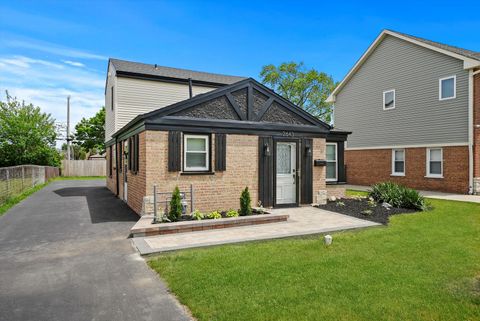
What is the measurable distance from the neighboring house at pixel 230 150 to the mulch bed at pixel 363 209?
29.0 inches

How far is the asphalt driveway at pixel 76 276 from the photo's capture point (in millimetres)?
3680

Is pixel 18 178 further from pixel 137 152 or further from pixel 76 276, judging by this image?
pixel 76 276

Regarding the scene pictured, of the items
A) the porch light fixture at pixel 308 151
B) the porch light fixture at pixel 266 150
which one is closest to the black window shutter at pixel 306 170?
the porch light fixture at pixel 308 151

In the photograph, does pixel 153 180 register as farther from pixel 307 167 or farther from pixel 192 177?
pixel 307 167

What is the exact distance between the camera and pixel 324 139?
11.7 meters

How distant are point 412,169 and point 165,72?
16.2m

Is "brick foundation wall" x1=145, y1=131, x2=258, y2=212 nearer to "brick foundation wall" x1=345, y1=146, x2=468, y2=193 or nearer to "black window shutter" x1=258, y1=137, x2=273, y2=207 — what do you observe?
"black window shutter" x1=258, y1=137, x2=273, y2=207

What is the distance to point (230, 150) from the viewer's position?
1000 centimetres

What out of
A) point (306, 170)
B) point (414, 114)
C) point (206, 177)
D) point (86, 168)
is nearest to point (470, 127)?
point (414, 114)

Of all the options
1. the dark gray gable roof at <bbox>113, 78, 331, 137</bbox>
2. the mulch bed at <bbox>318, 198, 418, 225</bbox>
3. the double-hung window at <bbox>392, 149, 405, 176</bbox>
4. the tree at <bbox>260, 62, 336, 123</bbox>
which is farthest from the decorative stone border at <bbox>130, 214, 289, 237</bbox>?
the tree at <bbox>260, 62, 336, 123</bbox>

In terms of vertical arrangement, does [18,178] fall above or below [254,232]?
above

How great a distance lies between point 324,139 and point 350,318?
8.96 metres

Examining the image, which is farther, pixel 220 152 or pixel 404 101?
pixel 404 101

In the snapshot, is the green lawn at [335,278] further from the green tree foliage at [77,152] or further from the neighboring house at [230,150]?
the green tree foliage at [77,152]
